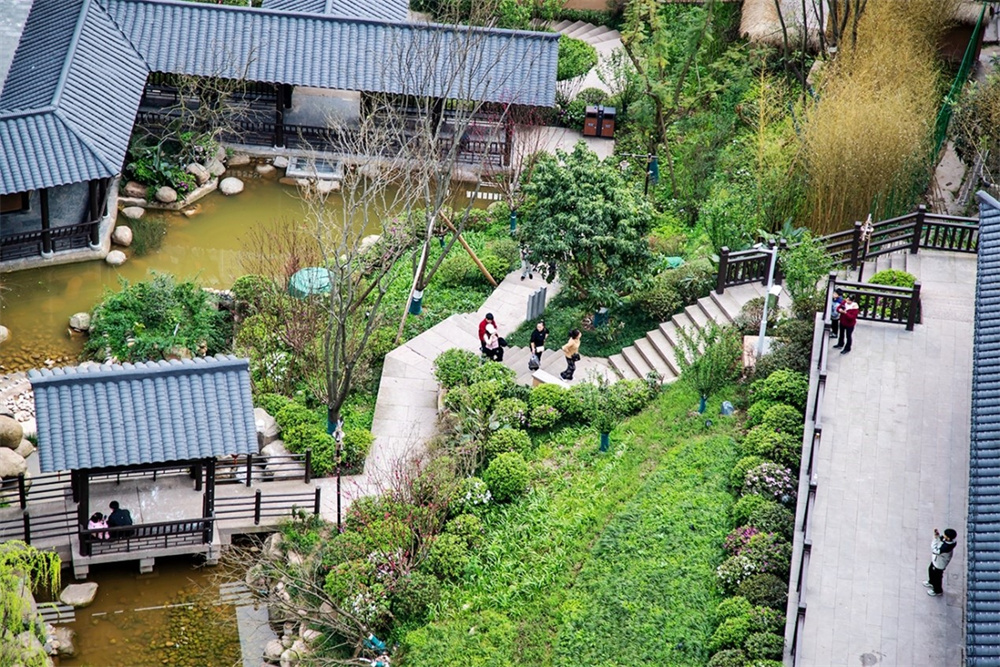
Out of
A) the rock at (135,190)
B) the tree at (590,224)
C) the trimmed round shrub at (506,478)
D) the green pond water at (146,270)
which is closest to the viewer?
the trimmed round shrub at (506,478)

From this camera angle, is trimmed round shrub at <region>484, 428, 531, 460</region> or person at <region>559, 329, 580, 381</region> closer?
trimmed round shrub at <region>484, 428, 531, 460</region>

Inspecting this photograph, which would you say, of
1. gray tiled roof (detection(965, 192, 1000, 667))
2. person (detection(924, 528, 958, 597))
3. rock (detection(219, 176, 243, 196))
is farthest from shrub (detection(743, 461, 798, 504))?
rock (detection(219, 176, 243, 196))

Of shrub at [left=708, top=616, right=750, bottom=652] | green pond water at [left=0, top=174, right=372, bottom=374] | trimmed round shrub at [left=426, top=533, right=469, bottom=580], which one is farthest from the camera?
green pond water at [left=0, top=174, right=372, bottom=374]

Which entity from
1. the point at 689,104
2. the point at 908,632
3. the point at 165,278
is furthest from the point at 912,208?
the point at 165,278

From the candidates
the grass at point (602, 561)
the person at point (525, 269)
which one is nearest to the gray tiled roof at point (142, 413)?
the grass at point (602, 561)

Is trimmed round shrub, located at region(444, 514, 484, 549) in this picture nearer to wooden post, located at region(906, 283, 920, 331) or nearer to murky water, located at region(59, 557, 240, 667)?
murky water, located at region(59, 557, 240, 667)

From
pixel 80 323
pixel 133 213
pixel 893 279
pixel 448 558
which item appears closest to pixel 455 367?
pixel 448 558

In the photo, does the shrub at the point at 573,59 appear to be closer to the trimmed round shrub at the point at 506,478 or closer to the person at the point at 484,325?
the person at the point at 484,325
